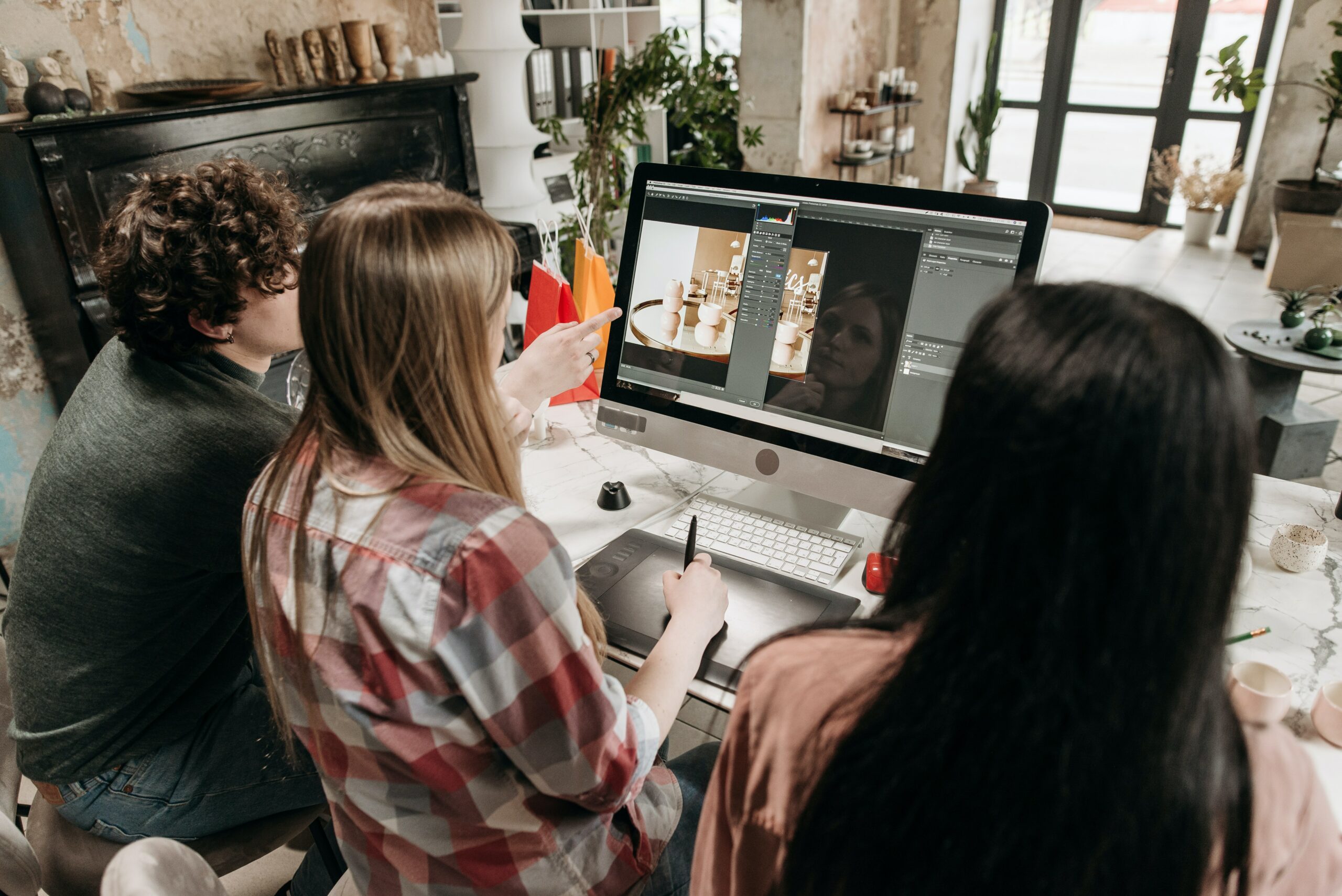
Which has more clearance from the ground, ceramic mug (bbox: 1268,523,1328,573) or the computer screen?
the computer screen

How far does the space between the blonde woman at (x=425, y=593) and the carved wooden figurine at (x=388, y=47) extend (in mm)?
2765

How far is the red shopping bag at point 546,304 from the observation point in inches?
63.8

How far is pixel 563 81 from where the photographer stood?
408 centimetres

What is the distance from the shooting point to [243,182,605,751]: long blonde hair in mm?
744

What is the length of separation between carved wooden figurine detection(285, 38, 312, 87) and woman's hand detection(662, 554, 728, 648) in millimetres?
2724

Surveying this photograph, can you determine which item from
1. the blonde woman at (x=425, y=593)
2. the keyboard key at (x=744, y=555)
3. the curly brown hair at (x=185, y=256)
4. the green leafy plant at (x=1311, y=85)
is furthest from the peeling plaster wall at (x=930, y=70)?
the blonde woman at (x=425, y=593)

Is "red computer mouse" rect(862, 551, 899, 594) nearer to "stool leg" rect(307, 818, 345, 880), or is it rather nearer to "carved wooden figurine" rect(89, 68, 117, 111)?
"stool leg" rect(307, 818, 345, 880)

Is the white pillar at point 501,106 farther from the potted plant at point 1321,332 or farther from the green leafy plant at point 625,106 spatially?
the potted plant at point 1321,332

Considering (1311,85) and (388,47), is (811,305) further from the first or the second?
(1311,85)

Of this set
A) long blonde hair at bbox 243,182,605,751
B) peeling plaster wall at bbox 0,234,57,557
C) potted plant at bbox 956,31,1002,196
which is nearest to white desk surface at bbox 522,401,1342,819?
long blonde hair at bbox 243,182,605,751

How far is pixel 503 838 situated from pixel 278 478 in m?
0.41

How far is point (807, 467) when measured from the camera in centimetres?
121

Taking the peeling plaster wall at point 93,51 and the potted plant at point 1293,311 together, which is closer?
the peeling plaster wall at point 93,51

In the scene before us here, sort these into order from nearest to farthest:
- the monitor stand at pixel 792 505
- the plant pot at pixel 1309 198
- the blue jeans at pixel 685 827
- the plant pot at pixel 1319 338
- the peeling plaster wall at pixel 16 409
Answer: the blue jeans at pixel 685 827, the monitor stand at pixel 792 505, the peeling plaster wall at pixel 16 409, the plant pot at pixel 1319 338, the plant pot at pixel 1309 198
